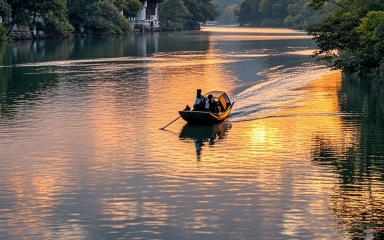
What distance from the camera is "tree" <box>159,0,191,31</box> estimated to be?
547 feet

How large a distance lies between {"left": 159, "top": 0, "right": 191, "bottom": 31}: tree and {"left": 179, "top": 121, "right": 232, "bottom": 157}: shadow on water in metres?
130

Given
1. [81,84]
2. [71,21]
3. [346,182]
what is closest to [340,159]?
[346,182]

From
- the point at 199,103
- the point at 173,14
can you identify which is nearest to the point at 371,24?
the point at 199,103

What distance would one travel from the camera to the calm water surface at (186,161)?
843 inches

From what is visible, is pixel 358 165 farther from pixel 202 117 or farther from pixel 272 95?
pixel 272 95

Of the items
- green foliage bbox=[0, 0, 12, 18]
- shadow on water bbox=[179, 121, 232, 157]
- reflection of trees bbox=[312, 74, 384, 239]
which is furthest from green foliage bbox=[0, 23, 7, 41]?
shadow on water bbox=[179, 121, 232, 157]

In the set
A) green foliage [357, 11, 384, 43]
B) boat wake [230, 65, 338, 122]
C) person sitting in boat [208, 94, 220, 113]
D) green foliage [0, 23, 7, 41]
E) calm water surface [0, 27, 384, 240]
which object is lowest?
calm water surface [0, 27, 384, 240]

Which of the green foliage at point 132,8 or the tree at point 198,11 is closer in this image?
the green foliage at point 132,8

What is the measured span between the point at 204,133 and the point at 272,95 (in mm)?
13421

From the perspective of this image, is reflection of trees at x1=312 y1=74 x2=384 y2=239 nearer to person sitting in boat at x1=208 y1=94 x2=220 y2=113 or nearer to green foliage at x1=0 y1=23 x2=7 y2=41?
person sitting in boat at x1=208 y1=94 x2=220 y2=113

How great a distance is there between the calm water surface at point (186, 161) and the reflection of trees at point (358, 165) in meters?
0.05

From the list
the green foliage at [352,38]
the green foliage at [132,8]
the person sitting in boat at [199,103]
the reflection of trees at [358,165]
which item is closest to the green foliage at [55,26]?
the green foliage at [132,8]

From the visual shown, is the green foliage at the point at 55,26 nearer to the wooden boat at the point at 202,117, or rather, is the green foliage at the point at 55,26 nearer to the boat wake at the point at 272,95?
the boat wake at the point at 272,95

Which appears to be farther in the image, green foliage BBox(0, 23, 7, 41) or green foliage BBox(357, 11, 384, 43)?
green foliage BBox(0, 23, 7, 41)
